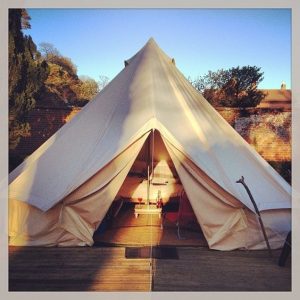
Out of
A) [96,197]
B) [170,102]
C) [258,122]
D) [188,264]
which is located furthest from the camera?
[258,122]

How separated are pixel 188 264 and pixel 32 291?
1.40 metres

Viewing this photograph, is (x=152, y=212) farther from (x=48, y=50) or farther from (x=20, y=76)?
(x=48, y=50)

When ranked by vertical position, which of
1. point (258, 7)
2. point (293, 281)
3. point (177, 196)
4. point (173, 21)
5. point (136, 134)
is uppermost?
point (173, 21)

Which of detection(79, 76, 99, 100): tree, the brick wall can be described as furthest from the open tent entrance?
detection(79, 76, 99, 100): tree

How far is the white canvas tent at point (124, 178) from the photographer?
11.0 ft

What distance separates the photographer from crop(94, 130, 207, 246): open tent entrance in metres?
3.73

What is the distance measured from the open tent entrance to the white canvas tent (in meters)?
0.31

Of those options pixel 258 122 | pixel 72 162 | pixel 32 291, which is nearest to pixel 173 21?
pixel 72 162

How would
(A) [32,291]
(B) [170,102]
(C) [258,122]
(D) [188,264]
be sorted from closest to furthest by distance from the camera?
(A) [32,291] < (D) [188,264] < (B) [170,102] < (C) [258,122]

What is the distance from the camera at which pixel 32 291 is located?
2463 millimetres

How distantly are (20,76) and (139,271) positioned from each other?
179 inches

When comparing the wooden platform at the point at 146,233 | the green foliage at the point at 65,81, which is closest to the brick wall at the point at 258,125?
the wooden platform at the point at 146,233

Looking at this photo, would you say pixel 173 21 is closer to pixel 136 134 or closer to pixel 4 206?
pixel 136 134

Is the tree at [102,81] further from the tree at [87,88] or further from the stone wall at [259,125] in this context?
the stone wall at [259,125]
